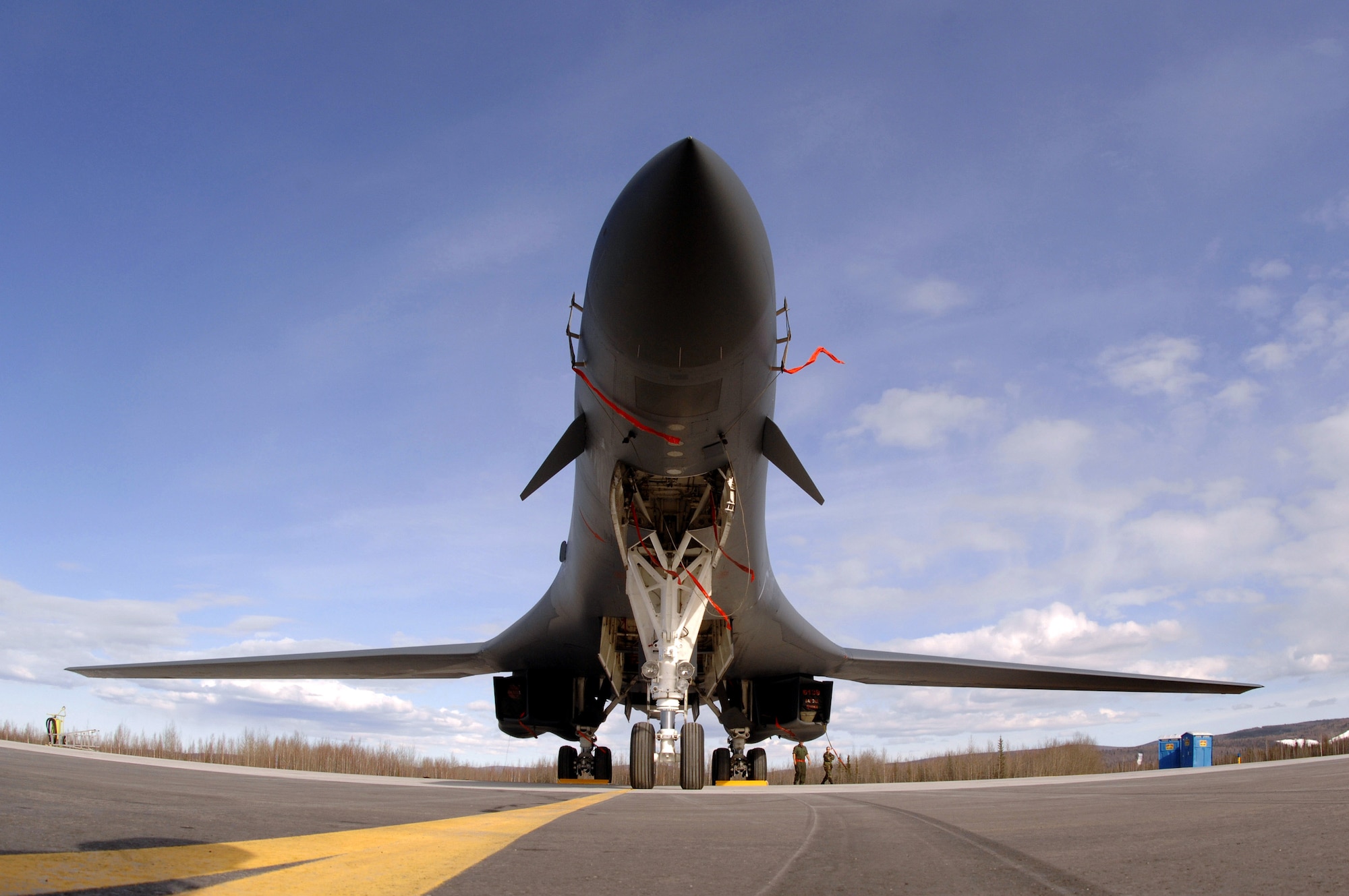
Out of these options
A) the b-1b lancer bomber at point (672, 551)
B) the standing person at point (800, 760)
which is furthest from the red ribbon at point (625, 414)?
the standing person at point (800, 760)

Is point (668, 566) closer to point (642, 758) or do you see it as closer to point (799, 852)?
point (642, 758)

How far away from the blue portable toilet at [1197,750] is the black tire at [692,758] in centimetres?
1365

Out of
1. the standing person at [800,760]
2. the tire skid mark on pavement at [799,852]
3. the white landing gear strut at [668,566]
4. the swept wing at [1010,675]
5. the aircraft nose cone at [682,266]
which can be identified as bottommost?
the standing person at [800,760]

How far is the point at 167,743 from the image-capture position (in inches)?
542

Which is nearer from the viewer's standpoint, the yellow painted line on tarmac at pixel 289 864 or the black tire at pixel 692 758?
the yellow painted line on tarmac at pixel 289 864

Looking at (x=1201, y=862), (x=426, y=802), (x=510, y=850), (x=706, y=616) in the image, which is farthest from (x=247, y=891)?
(x=706, y=616)

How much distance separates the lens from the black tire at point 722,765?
42.7 ft

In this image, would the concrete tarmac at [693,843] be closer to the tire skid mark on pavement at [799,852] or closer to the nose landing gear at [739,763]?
the tire skid mark on pavement at [799,852]

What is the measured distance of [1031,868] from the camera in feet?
6.32

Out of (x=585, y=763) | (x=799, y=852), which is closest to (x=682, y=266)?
(x=799, y=852)

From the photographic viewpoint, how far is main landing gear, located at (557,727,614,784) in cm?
1266

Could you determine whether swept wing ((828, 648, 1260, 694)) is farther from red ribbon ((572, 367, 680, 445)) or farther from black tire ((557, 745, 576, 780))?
red ribbon ((572, 367, 680, 445))

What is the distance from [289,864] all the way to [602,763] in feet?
38.4

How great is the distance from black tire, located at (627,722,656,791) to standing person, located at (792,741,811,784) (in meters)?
10.2
